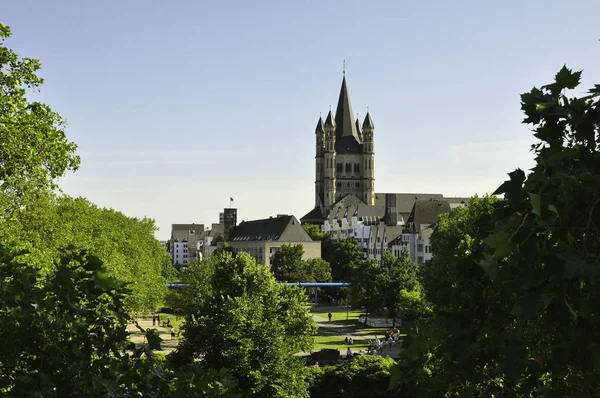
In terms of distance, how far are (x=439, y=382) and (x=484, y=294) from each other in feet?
2.99

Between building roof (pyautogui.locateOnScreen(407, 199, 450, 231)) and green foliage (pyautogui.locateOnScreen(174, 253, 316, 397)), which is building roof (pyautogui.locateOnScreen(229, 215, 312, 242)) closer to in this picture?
building roof (pyautogui.locateOnScreen(407, 199, 450, 231))

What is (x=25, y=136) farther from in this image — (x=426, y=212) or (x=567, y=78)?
(x=426, y=212)

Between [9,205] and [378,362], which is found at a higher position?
[9,205]

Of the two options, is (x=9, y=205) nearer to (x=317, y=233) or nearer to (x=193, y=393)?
(x=193, y=393)

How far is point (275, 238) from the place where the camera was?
6196 inches

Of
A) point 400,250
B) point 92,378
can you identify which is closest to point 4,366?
point 92,378

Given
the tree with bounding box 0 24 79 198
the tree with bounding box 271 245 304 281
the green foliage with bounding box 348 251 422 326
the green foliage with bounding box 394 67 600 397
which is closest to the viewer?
the green foliage with bounding box 394 67 600 397

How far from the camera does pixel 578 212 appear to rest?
501cm

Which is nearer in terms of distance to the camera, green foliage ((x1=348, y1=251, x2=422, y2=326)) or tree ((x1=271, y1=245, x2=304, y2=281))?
green foliage ((x1=348, y1=251, x2=422, y2=326))

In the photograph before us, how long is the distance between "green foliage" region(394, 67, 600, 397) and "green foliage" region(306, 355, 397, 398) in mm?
29536

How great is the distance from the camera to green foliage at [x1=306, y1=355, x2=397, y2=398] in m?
36.0

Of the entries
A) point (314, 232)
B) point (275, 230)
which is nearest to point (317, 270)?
point (275, 230)

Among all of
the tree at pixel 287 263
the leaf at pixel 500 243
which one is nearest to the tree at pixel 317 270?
the tree at pixel 287 263

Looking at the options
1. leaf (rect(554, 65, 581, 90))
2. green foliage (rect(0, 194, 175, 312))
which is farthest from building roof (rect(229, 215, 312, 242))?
leaf (rect(554, 65, 581, 90))
